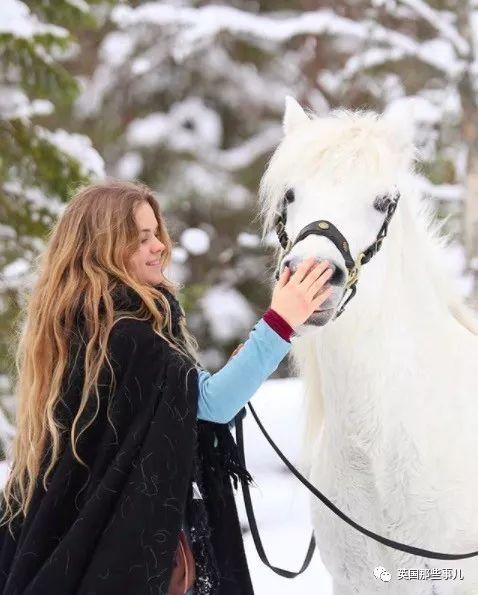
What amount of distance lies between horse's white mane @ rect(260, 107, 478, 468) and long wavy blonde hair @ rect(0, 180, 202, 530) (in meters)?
0.46

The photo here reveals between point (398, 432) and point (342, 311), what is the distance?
0.46 m

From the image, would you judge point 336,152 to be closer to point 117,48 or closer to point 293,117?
point 293,117

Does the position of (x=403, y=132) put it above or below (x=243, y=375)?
above

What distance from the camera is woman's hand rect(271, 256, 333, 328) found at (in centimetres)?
210

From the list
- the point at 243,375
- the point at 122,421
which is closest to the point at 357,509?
the point at 243,375

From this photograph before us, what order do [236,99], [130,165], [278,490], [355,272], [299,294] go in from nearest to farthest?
[299,294]
[355,272]
[278,490]
[130,165]
[236,99]

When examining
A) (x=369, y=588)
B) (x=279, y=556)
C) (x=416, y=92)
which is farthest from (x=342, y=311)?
(x=416, y=92)

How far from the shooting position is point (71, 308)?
90.2 inches

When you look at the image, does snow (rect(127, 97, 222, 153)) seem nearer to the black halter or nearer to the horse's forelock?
the horse's forelock

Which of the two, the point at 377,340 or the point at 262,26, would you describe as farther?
the point at 262,26

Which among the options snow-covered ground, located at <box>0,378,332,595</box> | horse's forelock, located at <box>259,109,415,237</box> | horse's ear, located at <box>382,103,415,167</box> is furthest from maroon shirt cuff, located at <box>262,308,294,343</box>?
snow-covered ground, located at <box>0,378,332,595</box>

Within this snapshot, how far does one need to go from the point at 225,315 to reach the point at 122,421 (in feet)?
35.9

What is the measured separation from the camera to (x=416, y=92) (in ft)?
40.9

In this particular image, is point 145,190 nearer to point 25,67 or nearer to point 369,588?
point 369,588
